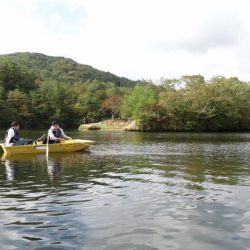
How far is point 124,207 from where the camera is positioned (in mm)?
11633

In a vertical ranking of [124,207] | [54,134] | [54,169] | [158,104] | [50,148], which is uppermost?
[158,104]

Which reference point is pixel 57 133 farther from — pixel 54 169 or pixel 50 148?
pixel 54 169

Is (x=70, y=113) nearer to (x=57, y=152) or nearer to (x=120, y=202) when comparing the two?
(x=57, y=152)

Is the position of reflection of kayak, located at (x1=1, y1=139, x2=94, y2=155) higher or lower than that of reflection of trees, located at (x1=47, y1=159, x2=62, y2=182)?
higher

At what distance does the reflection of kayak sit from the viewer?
26.8 meters

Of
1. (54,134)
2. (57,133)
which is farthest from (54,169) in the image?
(57,133)

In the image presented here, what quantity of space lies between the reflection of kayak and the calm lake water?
6.57 meters

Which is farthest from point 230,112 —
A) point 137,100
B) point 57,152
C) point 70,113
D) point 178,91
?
point 57,152

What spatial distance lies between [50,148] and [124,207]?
17589 mm

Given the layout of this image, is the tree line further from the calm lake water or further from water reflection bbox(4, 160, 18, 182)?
the calm lake water

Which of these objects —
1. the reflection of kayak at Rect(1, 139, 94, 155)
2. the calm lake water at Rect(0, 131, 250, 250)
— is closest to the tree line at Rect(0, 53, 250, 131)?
the reflection of kayak at Rect(1, 139, 94, 155)

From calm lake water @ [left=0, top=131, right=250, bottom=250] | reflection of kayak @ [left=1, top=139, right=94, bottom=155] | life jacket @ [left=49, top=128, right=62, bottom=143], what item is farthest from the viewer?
life jacket @ [left=49, top=128, right=62, bottom=143]

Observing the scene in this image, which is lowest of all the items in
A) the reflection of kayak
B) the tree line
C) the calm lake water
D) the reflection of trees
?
the calm lake water

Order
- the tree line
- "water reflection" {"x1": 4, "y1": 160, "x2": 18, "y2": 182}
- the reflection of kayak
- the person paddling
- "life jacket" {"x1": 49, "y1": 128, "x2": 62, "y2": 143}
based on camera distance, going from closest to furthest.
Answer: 1. "water reflection" {"x1": 4, "y1": 160, "x2": 18, "y2": 182}
2. the reflection of kayak
3. the person paddling
4. "life jacket" {"x1": 49, "y1": 128, "x2": 62, "y2": 143}
5. the tree line
